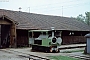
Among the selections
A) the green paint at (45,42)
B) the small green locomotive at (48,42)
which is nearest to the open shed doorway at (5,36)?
the small green locomotive at (48,42)

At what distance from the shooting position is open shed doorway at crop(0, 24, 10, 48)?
2288 centimetres

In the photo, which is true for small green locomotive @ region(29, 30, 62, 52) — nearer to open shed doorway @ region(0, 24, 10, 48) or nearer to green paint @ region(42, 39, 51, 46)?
green paint @ region(42, 39, 51, 46)

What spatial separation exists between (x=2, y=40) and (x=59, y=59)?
44.9 feet

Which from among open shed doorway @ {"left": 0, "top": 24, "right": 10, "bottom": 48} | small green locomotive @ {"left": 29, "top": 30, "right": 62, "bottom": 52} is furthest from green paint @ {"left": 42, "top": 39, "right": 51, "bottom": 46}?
open shed doorway @ {"left": 0, "top": 24, "right": 10, "bottom": 48}

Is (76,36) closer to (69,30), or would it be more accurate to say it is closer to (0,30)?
(69,30)

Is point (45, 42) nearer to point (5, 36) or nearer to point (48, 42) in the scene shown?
point (48, 42)

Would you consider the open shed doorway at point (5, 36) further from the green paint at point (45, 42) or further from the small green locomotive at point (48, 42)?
the green paint at point (45, 42)

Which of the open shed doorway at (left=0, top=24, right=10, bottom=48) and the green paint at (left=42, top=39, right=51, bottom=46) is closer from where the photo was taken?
the green paint at (left=42, top=39, right=51, bottom=46)

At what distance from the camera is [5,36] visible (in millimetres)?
23312

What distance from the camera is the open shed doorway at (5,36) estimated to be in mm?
22875

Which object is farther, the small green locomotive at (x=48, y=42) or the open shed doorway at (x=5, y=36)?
the open shed doorway at (x=5, y=36)

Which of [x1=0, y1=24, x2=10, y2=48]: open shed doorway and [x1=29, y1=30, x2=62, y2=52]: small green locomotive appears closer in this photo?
[x1=29, y1=30, x2=62, y2=52]: small green locomotive

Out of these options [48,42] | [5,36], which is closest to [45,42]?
[48,42]

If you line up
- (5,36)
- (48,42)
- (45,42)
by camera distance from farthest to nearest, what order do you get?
(5,36) < (45,42) < (48,42)
